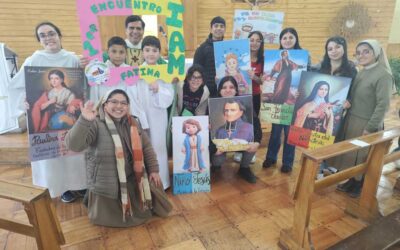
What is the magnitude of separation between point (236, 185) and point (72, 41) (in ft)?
12.9

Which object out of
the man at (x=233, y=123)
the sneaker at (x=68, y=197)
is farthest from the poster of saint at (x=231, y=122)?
Answer: the sneaker at (x=68, y=197)

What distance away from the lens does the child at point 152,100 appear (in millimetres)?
1976

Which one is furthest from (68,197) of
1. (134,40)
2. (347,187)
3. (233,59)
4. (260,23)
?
(347,187)

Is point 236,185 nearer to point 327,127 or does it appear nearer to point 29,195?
point 327,127

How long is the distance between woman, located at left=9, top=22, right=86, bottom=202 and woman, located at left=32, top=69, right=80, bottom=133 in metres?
0.12

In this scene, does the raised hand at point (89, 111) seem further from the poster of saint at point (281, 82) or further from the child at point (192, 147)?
the poster of saint at point (281, 82)

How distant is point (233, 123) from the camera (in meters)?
2.31

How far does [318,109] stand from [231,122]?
2.35 feet

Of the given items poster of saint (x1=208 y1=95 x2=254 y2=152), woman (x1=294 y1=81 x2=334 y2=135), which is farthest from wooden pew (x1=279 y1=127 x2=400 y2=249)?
poster of saint (x1=208 y1=95 x2=254 y2=152)

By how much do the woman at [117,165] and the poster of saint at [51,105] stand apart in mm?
313

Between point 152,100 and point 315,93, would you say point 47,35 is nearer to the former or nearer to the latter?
point 152,100

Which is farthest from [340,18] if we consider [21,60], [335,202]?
[21,60]

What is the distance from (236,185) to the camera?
254 cm

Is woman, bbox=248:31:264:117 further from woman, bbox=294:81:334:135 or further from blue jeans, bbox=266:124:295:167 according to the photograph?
woman, bbox=294:81:334:135
